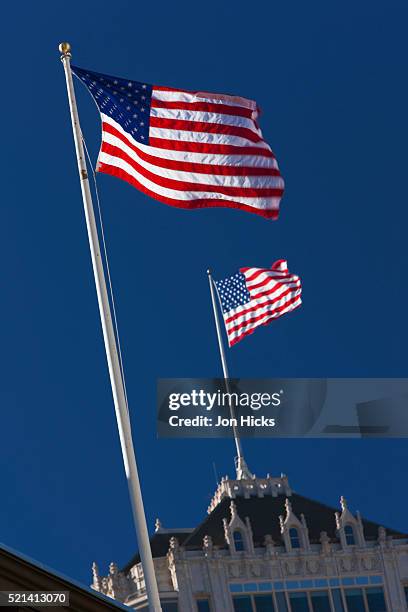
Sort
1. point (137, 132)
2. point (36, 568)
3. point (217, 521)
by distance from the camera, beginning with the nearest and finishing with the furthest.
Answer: point (36, 568) → point (137, 132) → point (217, 521)

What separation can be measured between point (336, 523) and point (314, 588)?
494cm

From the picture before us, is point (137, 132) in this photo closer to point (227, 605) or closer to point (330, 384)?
point (227, 605)

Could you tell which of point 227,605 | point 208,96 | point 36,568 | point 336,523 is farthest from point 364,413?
point 36,568

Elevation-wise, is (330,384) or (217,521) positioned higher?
(330,384)

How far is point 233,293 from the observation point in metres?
69.6

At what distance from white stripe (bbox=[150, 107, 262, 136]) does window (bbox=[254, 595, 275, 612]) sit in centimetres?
4569

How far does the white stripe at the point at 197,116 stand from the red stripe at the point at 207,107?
72mm

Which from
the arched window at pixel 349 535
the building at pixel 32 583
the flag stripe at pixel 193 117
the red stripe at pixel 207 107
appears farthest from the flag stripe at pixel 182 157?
the arched window at pixel 349 535

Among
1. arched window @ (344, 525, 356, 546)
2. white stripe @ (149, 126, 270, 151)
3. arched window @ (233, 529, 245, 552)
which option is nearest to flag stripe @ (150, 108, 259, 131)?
white stripe @ (149, 126, 270, 151)

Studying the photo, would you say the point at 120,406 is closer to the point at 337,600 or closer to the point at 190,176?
the point at 190,176

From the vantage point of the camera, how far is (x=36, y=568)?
21156mm

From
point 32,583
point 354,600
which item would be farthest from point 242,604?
point 32,583

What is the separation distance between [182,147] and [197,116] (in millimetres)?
890

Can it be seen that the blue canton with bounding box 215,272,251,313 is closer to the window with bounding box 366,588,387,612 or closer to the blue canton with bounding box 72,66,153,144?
the window with bounding box 366,588,387,612
